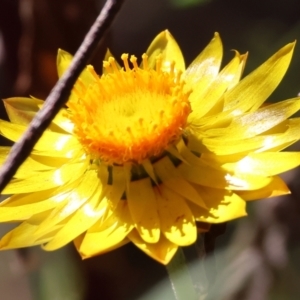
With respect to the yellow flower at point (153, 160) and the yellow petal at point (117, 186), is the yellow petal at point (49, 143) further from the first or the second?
the yellow petal at point (117, 186)

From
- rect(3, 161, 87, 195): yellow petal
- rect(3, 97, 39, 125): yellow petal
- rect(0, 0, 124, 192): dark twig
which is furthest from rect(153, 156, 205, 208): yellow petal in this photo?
rect(0, 0, 124, 192): dark twig

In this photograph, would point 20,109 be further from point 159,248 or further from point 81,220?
point 159,248

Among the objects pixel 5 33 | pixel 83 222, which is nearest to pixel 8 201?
pixel 83 222

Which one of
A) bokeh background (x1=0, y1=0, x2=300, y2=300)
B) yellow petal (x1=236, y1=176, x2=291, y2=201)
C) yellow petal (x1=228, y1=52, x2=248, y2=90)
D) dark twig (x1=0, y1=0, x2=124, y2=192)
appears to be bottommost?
bokeh background (x1=0, y1=0, x2=300, y2=300)

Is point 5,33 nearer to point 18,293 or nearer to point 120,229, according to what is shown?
point 18,293

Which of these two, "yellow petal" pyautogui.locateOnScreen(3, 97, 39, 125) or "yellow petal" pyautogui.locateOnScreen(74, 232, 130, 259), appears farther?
"yellow petal" pyautogui.locateOnScreen(3, 97, 39, 125)

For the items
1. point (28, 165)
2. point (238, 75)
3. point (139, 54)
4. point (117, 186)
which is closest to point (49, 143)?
point (28, 165)

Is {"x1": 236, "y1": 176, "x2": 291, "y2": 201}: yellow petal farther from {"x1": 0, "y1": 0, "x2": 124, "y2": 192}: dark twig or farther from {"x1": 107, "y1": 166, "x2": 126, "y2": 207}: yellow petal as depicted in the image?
{"x1": 0, "y1": 0, "x2": 124, "y2": 192}: dark twig

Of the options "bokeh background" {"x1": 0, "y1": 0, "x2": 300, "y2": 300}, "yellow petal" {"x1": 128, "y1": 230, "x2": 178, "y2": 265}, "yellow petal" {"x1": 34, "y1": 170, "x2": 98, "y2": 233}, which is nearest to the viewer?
"yellow petal" {"x1": 128, "y1": 230, "x2": 178, "y2": 265}
